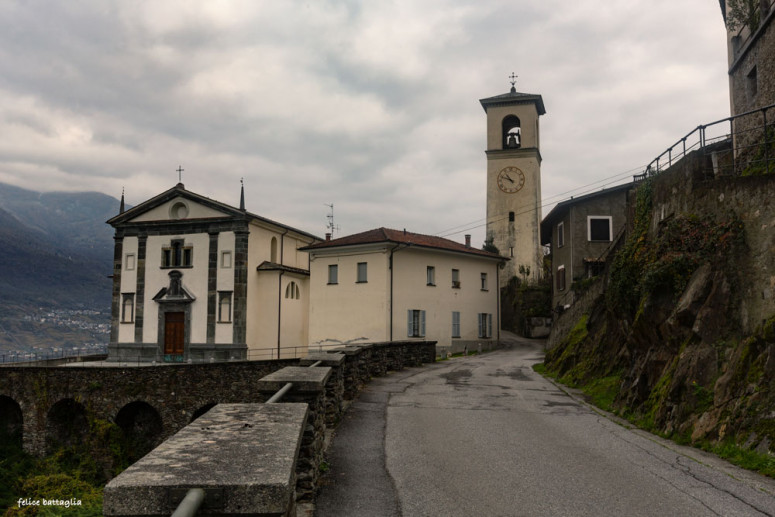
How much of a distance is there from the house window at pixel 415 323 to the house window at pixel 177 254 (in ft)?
49.7

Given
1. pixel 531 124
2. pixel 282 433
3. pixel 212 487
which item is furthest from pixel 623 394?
pixel 531 124

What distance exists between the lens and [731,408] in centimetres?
937

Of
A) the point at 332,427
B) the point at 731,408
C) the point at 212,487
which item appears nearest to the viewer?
the point at 212,487

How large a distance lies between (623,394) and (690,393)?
333 cm

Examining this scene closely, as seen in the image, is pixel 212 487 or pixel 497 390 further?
pixel 497 390

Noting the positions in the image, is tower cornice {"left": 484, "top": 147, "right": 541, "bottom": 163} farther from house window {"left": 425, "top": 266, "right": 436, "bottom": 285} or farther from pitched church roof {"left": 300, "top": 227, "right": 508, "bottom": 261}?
house window {"left": 425, "top": 266, "right": 436, "bottom": 285}

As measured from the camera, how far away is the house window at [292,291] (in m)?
39.4

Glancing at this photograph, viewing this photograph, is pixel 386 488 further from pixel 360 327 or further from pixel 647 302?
pixel 360 327

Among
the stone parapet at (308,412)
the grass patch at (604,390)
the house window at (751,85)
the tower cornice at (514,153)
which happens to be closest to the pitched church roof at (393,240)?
the tower cornice at (514,153)

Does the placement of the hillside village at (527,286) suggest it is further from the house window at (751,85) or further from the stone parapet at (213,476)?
the stone parapet at (213,476)

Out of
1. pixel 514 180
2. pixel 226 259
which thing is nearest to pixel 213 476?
pixel 226 259

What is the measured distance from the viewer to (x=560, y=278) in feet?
119

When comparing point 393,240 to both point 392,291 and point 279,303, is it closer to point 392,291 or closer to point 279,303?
point 392,291

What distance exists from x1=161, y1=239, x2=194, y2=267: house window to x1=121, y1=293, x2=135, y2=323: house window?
310cm
